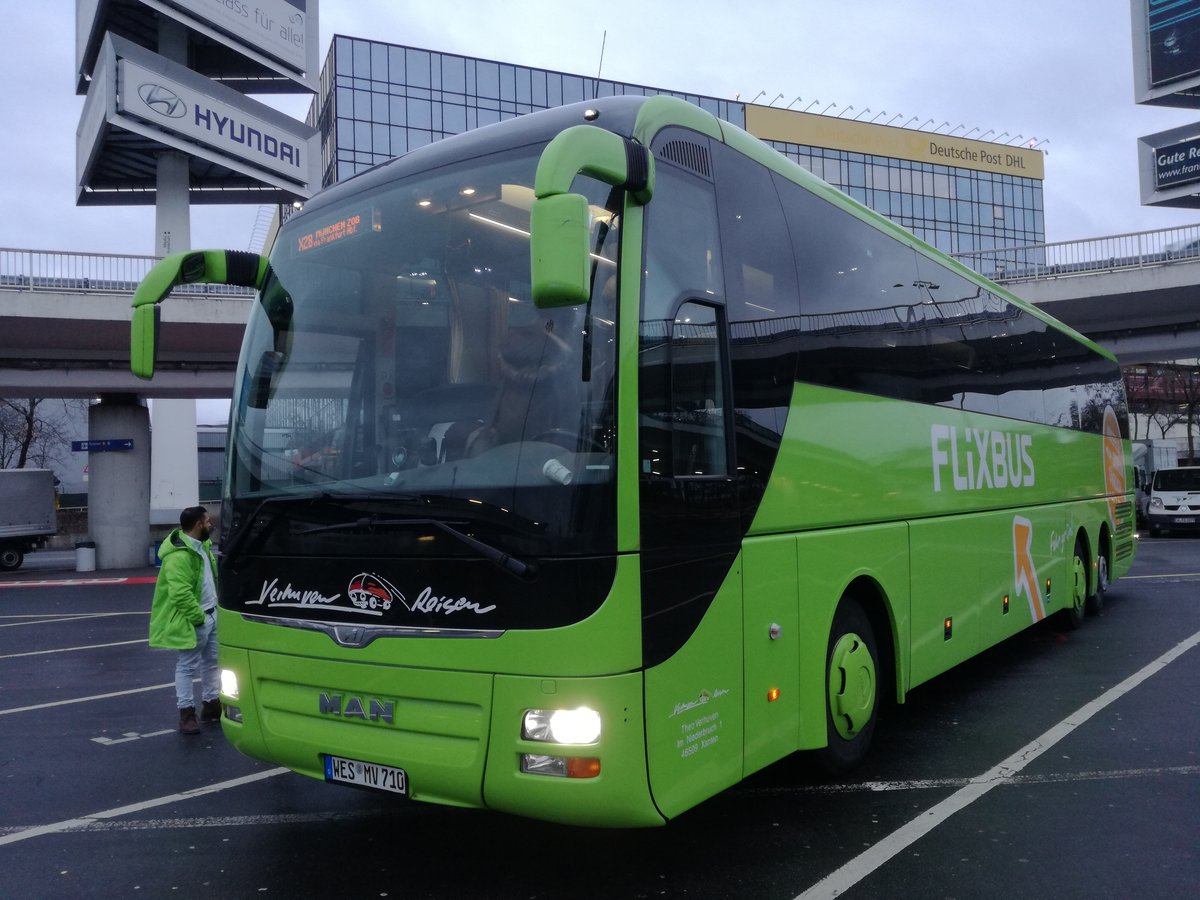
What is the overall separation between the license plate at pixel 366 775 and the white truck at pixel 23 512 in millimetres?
33371

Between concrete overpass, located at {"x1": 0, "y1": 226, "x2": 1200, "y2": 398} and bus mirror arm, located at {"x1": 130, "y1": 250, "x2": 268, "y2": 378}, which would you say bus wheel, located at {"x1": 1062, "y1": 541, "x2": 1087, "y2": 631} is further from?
concrete overpass, located at {"x1": 0, "y1": 226, "x2": 1200, "y2": 398}

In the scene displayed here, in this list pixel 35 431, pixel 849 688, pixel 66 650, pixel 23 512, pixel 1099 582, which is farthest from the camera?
pixel 35 431

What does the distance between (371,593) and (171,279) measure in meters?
2.13

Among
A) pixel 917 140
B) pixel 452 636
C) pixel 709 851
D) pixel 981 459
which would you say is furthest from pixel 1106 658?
pixel 917 140

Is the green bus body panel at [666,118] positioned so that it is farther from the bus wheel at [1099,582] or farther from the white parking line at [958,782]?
the bus wheel at [1099,582]

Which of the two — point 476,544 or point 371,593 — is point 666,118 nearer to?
point 476,544

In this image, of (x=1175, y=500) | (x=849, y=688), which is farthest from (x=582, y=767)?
(x=1175, y=500)

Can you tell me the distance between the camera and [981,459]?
823 centimetres

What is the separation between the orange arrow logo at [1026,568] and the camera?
Answer: 895cm

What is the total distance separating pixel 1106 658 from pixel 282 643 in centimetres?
803

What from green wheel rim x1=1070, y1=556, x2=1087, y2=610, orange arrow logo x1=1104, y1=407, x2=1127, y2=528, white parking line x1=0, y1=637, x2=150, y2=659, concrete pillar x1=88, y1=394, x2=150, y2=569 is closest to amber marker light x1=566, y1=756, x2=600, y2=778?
green wheel rim x1=1070, y1=556, x2=1087, y2=610

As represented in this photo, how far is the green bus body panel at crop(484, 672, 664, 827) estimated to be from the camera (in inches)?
153

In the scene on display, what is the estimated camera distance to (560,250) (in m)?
3.47

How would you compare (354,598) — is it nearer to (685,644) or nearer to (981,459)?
(685,644)
